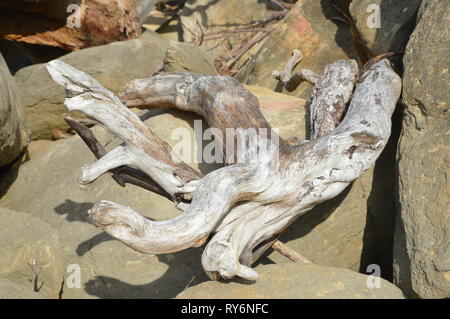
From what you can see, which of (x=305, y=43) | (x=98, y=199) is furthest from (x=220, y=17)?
(x=98, y=199)

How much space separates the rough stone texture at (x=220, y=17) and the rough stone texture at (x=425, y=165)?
4.22 meters

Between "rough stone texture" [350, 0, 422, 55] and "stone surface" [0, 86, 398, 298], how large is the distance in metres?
0.78

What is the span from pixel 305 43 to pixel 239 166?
3188mm

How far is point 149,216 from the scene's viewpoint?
417 cm

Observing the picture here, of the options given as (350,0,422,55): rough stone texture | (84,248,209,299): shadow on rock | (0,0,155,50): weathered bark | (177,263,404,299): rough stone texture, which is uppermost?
(350,0,422,55): rough stone texture

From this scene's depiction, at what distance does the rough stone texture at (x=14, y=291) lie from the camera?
325cm

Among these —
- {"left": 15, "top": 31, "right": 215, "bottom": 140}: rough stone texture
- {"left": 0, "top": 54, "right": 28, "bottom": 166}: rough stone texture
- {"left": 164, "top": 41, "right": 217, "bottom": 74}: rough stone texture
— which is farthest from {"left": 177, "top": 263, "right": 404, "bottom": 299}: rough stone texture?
{"left": 15, "top": 31, "right": 215, "bottom": 140}: rough stone texture

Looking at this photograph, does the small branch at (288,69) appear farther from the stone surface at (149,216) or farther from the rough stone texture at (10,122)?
the rough stone texture at (10,122)

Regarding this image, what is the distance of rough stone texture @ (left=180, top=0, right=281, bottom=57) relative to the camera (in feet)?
27.5

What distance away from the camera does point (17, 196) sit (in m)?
4.95

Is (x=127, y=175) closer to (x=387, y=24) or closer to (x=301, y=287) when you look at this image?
(x=301, y=287)

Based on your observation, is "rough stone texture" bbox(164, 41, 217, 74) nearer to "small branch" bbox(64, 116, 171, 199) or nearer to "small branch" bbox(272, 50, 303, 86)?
"small branch" bbox(272, 50, 303, 86)

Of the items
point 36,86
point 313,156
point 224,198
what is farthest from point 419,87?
point 36,86

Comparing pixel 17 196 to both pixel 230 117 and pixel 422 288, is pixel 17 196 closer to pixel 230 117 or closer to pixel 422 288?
pixel 230 117
